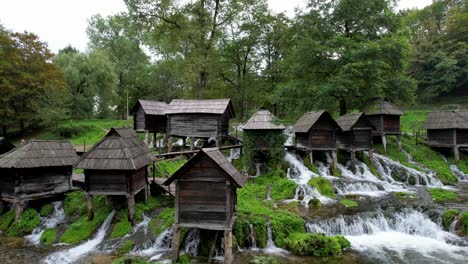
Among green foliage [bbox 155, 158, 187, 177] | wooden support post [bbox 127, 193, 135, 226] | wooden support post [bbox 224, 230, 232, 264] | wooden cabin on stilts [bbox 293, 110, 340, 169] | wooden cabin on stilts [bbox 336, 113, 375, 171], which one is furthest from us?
wooden cabin on stilts [bbox 336, 113, 375, 171]

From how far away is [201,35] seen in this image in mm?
27828

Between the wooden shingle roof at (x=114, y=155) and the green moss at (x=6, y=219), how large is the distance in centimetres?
514

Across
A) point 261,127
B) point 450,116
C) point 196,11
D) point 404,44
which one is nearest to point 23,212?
point 261,127

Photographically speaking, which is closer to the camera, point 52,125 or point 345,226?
point 345,226

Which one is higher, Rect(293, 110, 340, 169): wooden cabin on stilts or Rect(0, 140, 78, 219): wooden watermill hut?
Rect(293, 110, 340, 169): wooden cabin on stilts

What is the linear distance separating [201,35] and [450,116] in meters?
23.9

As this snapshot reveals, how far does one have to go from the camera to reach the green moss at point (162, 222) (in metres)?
12.3

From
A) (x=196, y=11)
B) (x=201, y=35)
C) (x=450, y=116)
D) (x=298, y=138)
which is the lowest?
(x=298, y=138)

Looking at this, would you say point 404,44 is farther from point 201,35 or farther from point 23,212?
point 23,212

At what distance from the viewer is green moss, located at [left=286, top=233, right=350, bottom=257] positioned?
1081 cm

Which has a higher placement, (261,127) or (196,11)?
(196,11)

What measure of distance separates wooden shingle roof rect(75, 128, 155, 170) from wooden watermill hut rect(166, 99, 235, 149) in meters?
7.97

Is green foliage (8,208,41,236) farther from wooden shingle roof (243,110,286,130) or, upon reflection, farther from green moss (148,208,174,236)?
wooden shingle roof (243,110,286,130)

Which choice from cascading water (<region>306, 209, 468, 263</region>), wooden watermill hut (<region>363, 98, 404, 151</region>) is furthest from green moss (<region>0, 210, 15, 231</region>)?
wooden watermill hut (<region>363, 98, 404, 151</region>)
